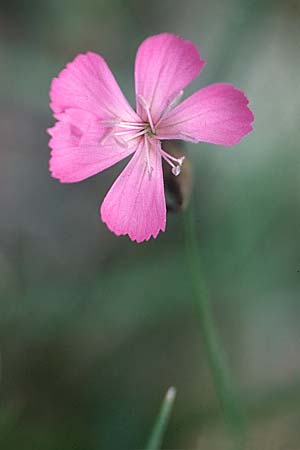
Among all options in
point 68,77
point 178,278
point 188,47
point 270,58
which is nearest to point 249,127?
point 188,47

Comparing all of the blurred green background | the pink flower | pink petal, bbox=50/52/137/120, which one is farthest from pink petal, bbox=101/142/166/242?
the blurred green background

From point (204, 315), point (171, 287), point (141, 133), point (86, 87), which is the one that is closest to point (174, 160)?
point (141, 133)

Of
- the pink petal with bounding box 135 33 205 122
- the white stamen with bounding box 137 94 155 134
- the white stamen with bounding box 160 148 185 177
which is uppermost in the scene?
the pink petal with bounding box 135 33 205 122

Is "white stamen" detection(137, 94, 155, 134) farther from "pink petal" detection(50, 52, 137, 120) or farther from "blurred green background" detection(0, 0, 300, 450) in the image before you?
"blurred green background" detection(0, 0, 300, 450)

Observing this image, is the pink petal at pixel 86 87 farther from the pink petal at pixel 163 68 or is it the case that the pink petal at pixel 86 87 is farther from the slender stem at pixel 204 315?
the slender stem at pixel 204 315

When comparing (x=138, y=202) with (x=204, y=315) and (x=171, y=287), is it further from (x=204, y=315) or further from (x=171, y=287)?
(x=171, y=287)

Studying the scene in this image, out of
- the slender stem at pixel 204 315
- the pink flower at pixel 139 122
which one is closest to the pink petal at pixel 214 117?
the pink flower at pixel 139 122
